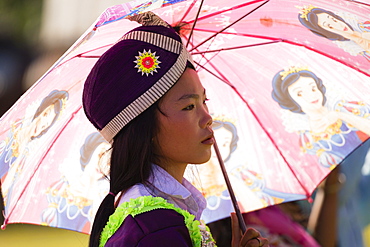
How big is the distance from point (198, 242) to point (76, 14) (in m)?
10.2

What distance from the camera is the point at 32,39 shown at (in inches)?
466

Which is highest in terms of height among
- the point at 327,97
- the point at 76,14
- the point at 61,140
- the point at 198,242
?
the point at 198,242

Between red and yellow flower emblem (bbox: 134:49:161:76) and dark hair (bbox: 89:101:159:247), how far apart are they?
0.30 feet

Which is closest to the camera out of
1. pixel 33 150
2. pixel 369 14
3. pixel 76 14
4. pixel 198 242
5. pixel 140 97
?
pixel 198 242

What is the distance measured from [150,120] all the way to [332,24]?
0.93 metres

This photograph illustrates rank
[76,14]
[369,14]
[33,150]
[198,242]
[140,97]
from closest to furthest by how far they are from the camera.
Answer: [198,242]
[140,97]
[369,14]
[33,150]
[76,14]

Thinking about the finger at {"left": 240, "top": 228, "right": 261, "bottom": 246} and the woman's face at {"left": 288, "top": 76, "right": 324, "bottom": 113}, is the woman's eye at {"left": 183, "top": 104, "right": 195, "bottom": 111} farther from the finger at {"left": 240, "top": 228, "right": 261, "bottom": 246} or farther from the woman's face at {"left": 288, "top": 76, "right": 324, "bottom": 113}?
the woman's face at {"left": 288, "top": 76, "right": 324, "bottom": 113}

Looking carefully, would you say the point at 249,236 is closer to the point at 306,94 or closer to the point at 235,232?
the point at 235,232

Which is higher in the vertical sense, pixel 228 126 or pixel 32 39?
pixel 228 126

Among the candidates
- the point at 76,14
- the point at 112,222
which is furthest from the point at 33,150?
the point at 76,14

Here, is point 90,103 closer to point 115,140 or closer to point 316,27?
point 115,140

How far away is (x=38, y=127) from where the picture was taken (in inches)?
104

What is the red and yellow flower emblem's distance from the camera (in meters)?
1.92

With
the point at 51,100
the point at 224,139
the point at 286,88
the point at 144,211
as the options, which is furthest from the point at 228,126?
the point at 144,211
